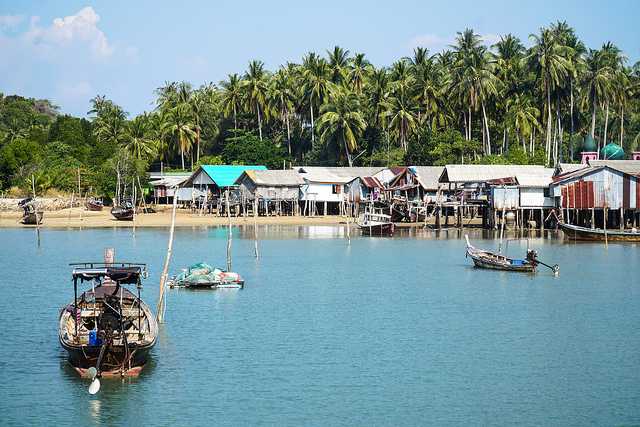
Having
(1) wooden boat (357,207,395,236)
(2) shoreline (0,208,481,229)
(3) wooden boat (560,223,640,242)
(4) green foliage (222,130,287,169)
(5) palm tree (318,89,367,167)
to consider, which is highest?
(5) palm tree (318,89,367,167)

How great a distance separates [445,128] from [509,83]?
6.62 metres

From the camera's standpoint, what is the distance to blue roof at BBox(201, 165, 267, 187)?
7538cm

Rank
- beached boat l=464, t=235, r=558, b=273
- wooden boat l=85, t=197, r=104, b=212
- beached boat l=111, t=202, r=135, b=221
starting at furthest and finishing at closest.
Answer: wooden boat l=85, t=197, r=104, b=212, beached boat l=111, t=202, r=135, b=221, beached boat l=464, t=235, r=558, b=273

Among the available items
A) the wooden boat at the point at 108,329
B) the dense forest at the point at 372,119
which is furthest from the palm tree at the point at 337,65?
the wooden boat at the point at 108,329

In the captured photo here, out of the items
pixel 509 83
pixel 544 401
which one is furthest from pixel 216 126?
pixel 544 401

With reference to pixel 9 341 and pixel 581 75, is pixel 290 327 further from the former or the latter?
pixel 581 75

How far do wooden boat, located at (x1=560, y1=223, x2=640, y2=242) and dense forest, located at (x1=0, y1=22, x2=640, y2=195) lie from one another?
17.4 meters

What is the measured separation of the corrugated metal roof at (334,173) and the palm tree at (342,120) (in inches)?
154

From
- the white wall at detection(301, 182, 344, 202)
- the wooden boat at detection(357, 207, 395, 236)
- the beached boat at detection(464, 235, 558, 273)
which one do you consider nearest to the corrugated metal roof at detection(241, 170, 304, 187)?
the white wall at detection(301, 182, 344, 202)

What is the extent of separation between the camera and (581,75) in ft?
242

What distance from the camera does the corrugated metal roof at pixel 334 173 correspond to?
2933 inches

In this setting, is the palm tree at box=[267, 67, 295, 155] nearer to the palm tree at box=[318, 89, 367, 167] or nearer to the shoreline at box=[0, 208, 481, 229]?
the palm tree at box=[318, 89, 367, 167]

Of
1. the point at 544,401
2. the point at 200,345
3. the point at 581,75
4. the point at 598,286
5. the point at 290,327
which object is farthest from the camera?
the point at 581,75

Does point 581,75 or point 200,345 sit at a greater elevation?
point 581,75
